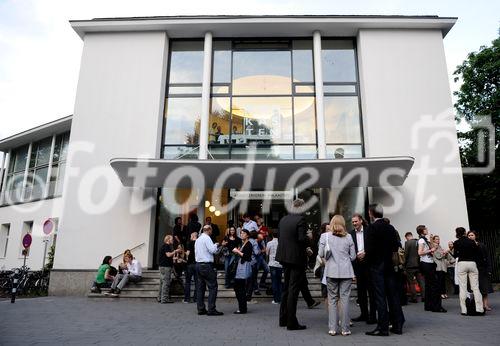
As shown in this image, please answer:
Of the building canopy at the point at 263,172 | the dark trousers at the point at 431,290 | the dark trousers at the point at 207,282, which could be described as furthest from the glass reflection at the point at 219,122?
the dark trousers at the point at 431,290

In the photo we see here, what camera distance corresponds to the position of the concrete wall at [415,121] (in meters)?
12.2

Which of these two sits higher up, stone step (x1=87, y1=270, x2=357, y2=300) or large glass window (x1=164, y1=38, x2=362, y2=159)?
large glass window (x1=164, y1=38, x2=362, y2=159)

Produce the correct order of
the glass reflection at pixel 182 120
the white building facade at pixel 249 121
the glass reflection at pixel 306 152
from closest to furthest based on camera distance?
the white building facade at pixel 249 121
the glass reflection at pixel 306 152
the glass reflection at pixel 182 120

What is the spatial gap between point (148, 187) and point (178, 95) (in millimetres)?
3865

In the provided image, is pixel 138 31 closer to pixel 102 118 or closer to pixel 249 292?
pixel 102 118

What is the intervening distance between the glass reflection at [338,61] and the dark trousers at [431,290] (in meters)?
8.33

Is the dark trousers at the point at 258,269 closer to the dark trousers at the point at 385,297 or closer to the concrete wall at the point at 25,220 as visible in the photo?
the dark trousers at the point at 385,297

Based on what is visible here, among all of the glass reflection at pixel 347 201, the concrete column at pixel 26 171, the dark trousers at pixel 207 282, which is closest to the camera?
the dark trousers at pixel 207 282

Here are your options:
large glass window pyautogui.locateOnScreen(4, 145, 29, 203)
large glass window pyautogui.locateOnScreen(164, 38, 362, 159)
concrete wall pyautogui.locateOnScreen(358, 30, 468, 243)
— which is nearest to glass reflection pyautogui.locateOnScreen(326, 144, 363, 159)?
large glass window pyautogui.locateOnScreen(164, 38, 362, 159)

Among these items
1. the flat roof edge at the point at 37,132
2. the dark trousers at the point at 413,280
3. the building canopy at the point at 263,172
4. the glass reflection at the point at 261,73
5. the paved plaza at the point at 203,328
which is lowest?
the paved plaza at the point at 203,328

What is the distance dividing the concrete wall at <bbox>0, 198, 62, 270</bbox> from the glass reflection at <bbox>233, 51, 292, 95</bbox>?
33.9 ft

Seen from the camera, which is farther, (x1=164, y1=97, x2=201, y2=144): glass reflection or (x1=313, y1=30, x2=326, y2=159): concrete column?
(x1=164, y1=97, x2=201, y2=144): glass reflection

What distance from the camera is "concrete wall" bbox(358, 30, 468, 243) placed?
1220cm

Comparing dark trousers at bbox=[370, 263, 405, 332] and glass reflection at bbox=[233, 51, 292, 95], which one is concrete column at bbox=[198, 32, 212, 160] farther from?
dark trousers at bbox=[370, 263, 405, 332]
